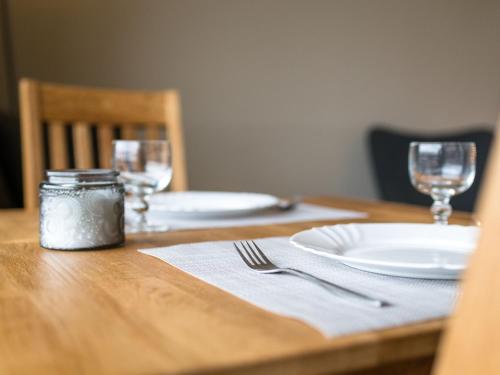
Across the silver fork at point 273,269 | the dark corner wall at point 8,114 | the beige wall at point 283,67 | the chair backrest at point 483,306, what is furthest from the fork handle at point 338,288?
the beige wall at point 283,67

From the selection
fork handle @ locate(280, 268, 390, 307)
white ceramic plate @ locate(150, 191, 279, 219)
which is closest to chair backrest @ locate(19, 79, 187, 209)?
white ceramic plate @ locate(150, 191, 279, 219)

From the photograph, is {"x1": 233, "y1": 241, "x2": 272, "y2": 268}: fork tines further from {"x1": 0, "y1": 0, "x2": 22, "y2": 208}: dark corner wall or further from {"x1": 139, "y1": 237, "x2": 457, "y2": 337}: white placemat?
{"x1": 0, "y1": 0, "x2": 22, "y2": 208}: dark corner wall

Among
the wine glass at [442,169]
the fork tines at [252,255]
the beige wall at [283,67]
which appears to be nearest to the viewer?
the fork tines at [252,255]

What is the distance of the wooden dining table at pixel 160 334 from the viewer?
1.31ft

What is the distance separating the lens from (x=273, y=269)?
0.65 meters

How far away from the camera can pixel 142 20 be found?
2588 mm

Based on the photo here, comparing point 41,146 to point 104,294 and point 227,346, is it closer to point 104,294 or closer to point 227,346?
point 104,294

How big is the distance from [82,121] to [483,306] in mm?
1426

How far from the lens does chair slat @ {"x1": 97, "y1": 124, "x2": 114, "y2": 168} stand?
159cm

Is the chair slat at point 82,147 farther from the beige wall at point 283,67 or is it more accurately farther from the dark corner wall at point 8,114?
the beige wall at point 283,67

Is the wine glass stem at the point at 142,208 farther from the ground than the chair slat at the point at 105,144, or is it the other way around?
the chair slat at the point at 105,144

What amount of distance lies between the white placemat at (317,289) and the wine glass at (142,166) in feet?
0.71

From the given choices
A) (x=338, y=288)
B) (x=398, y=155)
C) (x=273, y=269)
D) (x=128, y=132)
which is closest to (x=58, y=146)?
(x=128, y=132)

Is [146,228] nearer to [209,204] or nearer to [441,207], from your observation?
[209,204]
